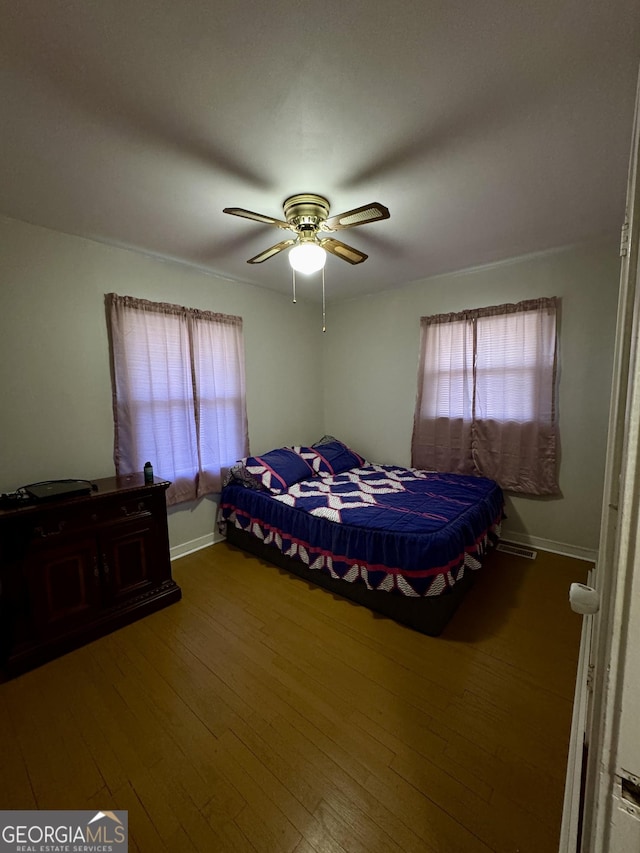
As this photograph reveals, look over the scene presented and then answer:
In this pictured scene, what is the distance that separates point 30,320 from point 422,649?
314cm

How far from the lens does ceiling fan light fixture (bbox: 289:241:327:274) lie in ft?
6.20

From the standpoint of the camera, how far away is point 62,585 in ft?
6.29

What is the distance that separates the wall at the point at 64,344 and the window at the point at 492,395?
221 cm

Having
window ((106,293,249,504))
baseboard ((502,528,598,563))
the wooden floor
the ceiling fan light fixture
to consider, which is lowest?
the wooden floor

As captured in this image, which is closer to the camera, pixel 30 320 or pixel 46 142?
pixel 46 142

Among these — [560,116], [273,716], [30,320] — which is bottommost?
[273,716]

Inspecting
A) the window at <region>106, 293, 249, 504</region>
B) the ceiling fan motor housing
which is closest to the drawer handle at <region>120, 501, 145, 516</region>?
the window at <region>106, 293, 249, 504</region>

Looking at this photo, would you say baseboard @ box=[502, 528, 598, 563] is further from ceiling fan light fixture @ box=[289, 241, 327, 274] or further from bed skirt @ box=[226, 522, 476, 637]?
ceiling fan light fixture @ box=[289, 241, 327, 274]

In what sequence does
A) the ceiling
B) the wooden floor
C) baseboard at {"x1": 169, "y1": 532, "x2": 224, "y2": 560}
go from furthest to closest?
1. baseboard at {"x1": 169, "y1": 532, "x2": 224, "y2": 560}
2. the wooden floor
3. the ceiling

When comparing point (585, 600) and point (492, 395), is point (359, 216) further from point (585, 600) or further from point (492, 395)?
point (492, 395)

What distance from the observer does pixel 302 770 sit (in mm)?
1288

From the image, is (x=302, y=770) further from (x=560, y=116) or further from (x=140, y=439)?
(x=560, y=116)

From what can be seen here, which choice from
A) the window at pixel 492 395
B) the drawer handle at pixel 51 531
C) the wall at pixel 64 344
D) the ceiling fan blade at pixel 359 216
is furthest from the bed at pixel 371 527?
the ceiling fan blade at pixel 359 216

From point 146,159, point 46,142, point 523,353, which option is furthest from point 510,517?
point 46,142
